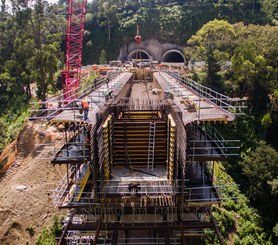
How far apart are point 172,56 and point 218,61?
97.1ft

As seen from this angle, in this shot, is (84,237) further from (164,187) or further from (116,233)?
(164,187)

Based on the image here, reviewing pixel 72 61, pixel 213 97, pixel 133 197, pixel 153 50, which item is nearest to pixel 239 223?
pixel 213 97

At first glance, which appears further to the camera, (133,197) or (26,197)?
(26,197)

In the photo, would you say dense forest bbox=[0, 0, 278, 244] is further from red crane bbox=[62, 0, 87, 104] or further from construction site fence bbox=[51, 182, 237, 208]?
construction site fence bbox=[51, 182, 237, 208]

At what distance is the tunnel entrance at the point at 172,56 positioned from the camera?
2600 inches

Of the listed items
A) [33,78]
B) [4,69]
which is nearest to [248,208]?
[33,78]

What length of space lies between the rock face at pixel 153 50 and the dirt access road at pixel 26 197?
140 ft

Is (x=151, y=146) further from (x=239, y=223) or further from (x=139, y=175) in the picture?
(x=239, y=223)

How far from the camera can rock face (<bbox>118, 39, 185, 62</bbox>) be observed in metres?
65.4

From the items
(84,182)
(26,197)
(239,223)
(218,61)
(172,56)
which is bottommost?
(239,223)

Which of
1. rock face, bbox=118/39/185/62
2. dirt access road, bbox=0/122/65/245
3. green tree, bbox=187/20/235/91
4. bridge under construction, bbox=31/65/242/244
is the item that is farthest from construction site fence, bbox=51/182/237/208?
rock face, bbox=118/39/185/62

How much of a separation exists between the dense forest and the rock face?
120 cm

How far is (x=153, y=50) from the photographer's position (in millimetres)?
66875

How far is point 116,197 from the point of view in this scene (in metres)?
12.9
